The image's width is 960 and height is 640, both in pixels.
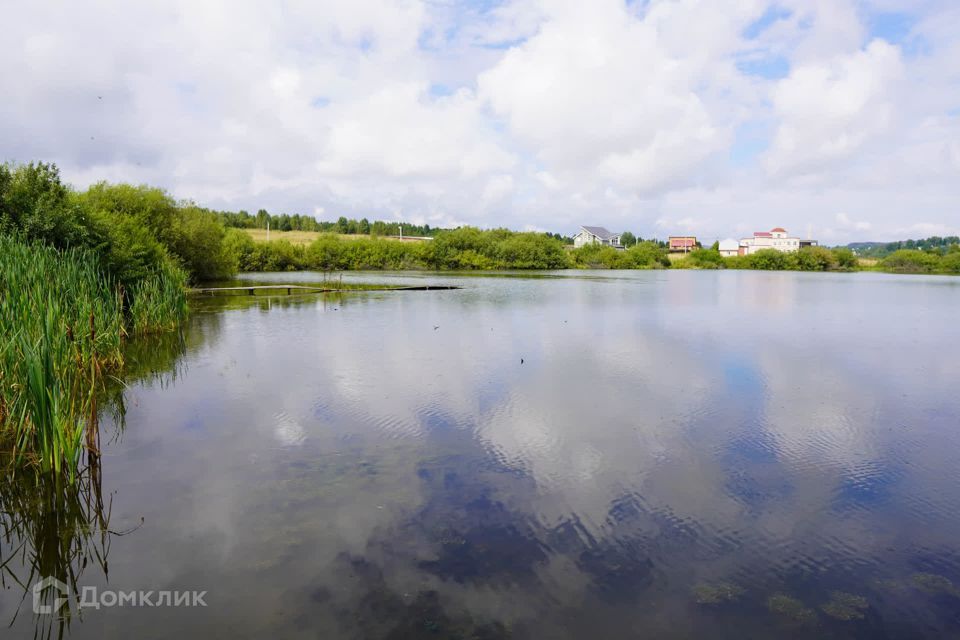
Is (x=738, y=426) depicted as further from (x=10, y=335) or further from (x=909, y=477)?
(x=10, y=335)

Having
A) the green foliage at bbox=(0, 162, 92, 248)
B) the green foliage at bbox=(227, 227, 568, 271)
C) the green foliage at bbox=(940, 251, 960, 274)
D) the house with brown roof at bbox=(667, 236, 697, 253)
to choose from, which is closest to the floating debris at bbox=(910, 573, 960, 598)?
the green foliage at bbox=(0, 162, 92, 248)

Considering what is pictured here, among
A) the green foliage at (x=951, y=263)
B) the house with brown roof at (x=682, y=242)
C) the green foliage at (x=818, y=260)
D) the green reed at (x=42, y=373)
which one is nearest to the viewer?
the green reed at (x=42, y=373)

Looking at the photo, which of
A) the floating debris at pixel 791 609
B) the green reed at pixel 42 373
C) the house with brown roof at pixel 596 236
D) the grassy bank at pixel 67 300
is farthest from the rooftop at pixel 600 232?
the floating debris at pixel 791 609

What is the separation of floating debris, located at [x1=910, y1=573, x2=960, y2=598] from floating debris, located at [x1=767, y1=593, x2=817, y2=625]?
3.75 ft

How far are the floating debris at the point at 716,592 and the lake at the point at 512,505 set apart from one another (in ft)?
0.06

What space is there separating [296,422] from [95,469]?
2747mm

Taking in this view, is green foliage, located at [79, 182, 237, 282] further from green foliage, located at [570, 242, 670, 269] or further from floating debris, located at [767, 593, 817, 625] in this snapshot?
green foliage, located at [570, 242, 670, 269]

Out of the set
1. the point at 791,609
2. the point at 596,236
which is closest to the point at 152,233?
the point at 791,609

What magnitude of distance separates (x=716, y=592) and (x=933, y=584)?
6.18 ft

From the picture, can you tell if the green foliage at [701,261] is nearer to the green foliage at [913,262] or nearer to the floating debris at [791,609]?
the green foliage at [913,262]

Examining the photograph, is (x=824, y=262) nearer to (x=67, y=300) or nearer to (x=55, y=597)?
(x=67, y=300)

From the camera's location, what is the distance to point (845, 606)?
4.51 metres

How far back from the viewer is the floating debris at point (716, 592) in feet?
15.1

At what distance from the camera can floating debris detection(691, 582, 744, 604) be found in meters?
4.59
